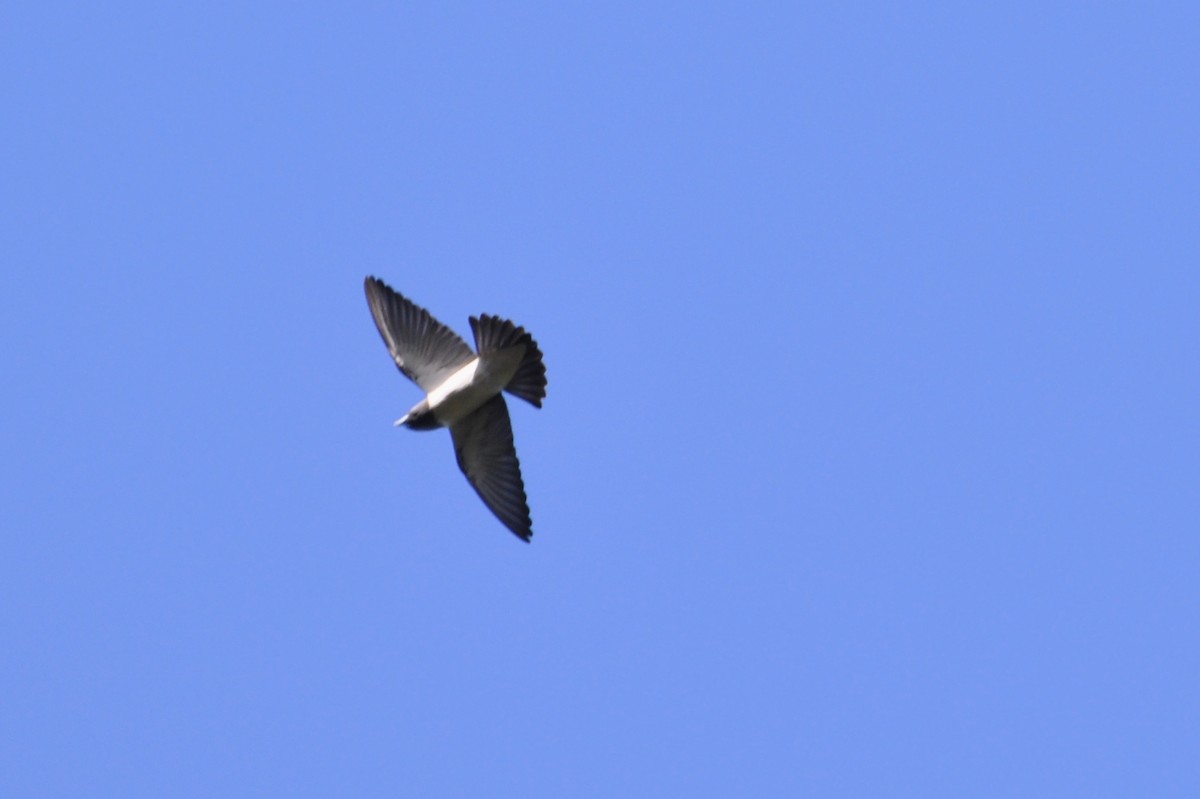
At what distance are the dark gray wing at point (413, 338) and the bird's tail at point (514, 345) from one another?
58 centimetres

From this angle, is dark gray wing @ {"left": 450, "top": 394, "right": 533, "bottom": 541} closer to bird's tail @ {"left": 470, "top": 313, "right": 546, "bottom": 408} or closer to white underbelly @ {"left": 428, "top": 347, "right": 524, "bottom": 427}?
white underbelly @ {"left": 428, "top": 347, "right": 524, "bottom": 427}

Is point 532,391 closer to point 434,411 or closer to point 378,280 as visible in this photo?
point 434,411

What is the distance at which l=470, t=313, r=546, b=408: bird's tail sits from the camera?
1289 cm

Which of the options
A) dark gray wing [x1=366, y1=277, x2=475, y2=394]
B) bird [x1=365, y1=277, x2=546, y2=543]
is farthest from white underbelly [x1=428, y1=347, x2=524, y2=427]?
dark gray wing [x1=366, y1=277, x2=475, y2=394]

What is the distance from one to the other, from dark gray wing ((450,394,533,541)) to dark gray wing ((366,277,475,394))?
456mm

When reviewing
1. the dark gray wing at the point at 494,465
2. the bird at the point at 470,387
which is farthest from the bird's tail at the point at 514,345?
the dark gray wing at the point at 494,465

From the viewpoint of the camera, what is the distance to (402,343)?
13.9 metres

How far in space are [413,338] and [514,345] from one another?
1214 mm

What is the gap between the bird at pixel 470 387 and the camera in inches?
519

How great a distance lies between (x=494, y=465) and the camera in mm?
13945

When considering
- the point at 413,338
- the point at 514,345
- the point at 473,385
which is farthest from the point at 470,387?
the point at 413,338

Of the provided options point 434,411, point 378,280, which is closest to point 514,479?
point 434,411

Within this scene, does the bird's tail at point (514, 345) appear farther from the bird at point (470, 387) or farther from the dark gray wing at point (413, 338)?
the dark gray wing at point (413, 338)

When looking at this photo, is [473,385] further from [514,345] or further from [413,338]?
[413,338]
